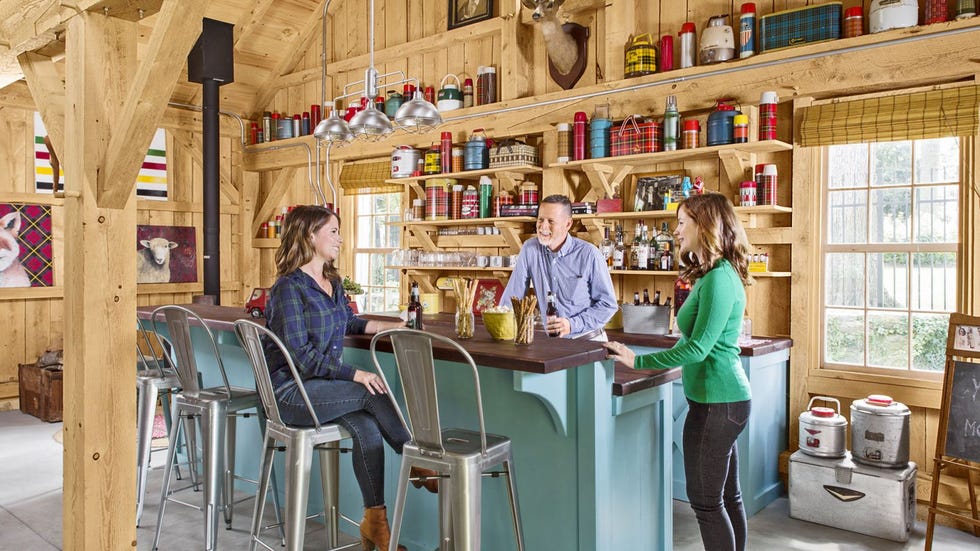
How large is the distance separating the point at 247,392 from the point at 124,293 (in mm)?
784

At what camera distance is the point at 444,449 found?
8.16 feet

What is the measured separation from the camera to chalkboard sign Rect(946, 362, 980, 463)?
139 inches

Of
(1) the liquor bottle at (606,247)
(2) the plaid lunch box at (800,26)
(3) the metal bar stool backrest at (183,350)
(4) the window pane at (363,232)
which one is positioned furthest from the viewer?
(4) the window pane at (363,232)

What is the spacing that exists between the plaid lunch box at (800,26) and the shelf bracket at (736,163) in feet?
2.18

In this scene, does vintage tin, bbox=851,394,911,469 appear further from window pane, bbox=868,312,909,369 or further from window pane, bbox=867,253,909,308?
window pane, bbox=867,253,909,308

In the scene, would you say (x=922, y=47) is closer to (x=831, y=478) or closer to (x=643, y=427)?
(x=831, y=478)

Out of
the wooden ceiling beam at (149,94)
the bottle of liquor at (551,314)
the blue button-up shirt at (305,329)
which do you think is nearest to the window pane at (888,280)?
the bottle of liquor at (551,314)

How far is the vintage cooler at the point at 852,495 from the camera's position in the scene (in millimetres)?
3637

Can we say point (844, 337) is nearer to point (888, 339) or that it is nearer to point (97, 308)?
point (888, 339)

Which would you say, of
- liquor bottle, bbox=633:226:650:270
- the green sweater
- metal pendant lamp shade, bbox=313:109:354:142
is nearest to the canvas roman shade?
liquor bottle, bbox=633:226:650:270

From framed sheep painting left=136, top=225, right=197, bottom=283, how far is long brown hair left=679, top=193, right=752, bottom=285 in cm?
633

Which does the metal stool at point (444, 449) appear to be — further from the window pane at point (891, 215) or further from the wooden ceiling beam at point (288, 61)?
the wooden ceiling beam at point (288, 61)

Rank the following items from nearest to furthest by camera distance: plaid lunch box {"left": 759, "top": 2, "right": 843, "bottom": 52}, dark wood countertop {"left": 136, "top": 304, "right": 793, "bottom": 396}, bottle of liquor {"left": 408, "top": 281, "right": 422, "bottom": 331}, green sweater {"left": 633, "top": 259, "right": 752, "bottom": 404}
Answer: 1. dark wood countertop {"left": 136, "top": 304, "right": 793, "bottom": 396}
2. green sweater {"left": 633, "top": 259, "right": 752, "bottom": 404}
3. bottle of liquor {"left": 408, "top": 281, "right": 422, "bottom": 331}
4. plaid lunch box {"left": 759, "top": 2, "right": 843, "bottom": 52}

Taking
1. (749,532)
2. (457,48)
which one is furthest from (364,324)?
(457,48)
